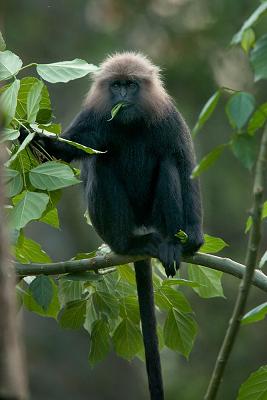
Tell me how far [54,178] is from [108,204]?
1.57 metres

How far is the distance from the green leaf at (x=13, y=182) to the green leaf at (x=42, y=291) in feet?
1.63

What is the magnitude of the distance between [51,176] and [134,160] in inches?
71.3

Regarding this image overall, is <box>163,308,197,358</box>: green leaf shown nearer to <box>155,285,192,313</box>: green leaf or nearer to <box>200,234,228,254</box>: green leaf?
<box>155,285,192,313</box>: green leaf

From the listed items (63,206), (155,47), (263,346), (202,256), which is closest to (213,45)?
(155,47)

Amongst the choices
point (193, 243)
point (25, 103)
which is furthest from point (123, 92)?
point (25, 103)

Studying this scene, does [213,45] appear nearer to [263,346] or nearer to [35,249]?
[263,346]

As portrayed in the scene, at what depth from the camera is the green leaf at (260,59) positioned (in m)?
2.84

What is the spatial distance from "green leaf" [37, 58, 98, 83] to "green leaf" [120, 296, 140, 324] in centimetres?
136

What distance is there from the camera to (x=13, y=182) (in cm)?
429

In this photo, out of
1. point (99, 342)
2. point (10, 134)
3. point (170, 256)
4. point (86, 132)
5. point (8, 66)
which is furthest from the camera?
point (86, 132)

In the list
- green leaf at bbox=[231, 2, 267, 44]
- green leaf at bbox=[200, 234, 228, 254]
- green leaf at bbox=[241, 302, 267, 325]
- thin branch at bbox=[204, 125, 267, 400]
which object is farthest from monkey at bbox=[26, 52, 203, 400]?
green leaf at bbox=[231, 2, 267, 44]

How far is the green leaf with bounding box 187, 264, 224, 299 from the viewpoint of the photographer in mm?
4922

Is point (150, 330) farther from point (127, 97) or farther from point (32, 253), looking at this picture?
point (127, 97)

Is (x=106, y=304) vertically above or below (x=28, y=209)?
below
